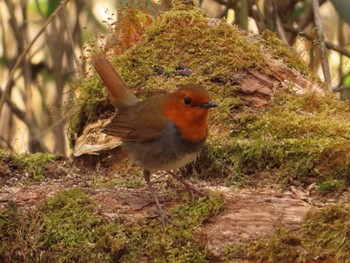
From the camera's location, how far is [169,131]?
11.6 feet

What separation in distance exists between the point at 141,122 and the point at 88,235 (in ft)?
2.24

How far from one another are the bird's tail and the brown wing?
0.09 meters

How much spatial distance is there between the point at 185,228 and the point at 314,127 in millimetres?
1098

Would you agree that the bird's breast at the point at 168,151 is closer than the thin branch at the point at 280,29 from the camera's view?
Yes

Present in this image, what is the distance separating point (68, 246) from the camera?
126 inches

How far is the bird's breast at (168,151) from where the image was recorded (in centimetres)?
346

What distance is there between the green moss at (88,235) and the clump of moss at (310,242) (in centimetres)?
21

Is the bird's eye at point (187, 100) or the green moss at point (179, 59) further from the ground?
the green moss at point (179, 59)

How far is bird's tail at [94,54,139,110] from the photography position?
399cm

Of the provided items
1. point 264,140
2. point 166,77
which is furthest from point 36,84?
point 264,140

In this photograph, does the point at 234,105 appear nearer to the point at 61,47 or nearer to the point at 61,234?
the point at 61,234

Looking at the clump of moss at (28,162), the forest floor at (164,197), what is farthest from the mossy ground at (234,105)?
the clump of moss at (28,162)

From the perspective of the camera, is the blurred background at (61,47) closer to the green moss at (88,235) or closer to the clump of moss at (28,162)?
the clump of moss at (28,162)

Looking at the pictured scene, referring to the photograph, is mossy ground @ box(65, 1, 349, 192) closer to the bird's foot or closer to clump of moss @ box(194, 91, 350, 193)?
clump of moss @ box(194, 91, 350, 193)
